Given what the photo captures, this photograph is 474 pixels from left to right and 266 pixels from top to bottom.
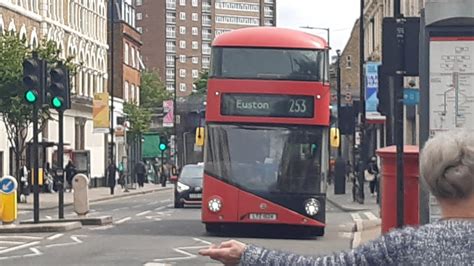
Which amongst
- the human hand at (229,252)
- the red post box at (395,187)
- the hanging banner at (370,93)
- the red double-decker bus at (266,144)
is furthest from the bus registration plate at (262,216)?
the human hand at (229,252)

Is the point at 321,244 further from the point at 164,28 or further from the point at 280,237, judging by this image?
the point at 164,28

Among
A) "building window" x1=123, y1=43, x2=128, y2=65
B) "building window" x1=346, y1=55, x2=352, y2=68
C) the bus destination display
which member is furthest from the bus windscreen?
"building window" x1=346, y1=55, x2=352, y2=68

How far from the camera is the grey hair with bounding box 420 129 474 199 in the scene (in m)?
3.70

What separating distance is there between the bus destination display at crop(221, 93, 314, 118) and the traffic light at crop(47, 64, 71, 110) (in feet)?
15.5

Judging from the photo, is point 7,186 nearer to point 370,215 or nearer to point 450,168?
point 370,215

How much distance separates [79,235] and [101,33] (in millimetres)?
56867

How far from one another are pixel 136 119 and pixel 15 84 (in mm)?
38109

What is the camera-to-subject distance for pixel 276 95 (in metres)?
20.1

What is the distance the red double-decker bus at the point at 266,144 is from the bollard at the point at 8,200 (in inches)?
217

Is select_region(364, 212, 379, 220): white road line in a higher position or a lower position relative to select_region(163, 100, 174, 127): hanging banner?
lower

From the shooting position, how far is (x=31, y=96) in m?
22.6

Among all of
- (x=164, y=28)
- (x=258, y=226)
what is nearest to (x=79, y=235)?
(x=258, y=226)

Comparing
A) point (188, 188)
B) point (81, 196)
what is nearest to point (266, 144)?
point (81, 196)

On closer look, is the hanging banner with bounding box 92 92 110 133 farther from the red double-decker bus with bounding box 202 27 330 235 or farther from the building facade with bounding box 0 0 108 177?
the red double-decker bus with bounding box 202 27 330 235
